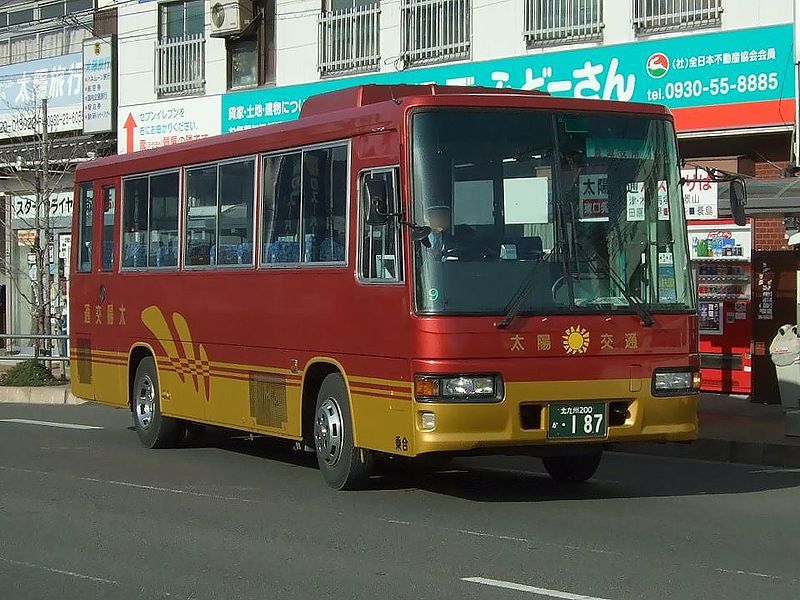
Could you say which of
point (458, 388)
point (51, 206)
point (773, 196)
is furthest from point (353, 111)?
point (51, 206)

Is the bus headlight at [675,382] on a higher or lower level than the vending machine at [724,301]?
lower

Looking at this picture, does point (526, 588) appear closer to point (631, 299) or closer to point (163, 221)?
point (631, 299)

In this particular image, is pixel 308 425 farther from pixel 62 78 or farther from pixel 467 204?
pixel 62 78

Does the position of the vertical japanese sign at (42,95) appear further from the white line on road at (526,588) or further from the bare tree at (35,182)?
the white line on road at (526,588)

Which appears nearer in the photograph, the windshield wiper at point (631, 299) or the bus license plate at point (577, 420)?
the bus license plate at point (577, 420)

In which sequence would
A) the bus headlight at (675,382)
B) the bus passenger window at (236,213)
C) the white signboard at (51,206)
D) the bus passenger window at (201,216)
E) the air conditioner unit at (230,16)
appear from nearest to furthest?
the bus headlight at (675,382)
the bus passenger window at (236,213)
the bus passenger window at (201,216)
the air conditioner unit at (230,16)
the white signboard at (51,206)

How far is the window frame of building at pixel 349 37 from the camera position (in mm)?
22375

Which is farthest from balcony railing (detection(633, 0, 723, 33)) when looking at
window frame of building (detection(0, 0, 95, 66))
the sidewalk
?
window frame of building (detection(0, 0, 95, 66))

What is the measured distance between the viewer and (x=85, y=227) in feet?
51.8

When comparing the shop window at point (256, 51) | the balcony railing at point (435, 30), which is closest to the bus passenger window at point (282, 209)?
the balcony railing at point (435, 30)

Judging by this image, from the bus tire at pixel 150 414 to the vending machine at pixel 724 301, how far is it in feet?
25.3

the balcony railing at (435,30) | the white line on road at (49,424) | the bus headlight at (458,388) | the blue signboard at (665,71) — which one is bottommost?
the white line on road at (49,424)

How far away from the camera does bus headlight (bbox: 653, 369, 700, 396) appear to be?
1020cm

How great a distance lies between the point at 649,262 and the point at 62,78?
2020 cm
